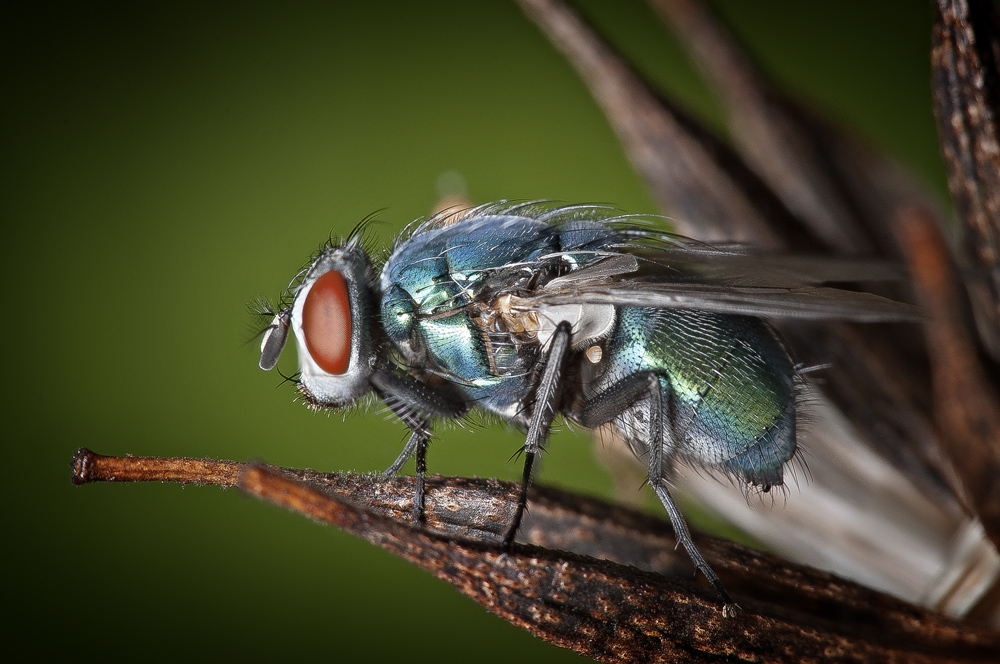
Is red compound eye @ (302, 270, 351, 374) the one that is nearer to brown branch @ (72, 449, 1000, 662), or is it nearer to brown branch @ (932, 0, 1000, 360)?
brown branch @ (72, 449, 1000, 662)

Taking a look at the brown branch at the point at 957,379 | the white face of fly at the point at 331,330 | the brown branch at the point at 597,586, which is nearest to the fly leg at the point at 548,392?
the brown branch at the point at 597,586

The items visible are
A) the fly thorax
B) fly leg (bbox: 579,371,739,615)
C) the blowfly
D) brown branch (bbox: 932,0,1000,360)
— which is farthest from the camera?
the fly thorax

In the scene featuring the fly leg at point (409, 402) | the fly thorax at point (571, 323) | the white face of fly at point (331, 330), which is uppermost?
the fly thorax at point (571, 323)

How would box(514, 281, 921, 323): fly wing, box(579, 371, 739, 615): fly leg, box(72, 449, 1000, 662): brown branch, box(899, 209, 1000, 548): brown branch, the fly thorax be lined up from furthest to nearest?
the fly thorax, box(579, 371, 739, 615): fly leg, box(514, 281, 921, 323): fly wing, box(72, 449, 1000, 662): brown branch, box(899, 209, 1000, 548): brown branch

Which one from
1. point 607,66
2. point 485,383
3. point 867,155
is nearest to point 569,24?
point 607,66

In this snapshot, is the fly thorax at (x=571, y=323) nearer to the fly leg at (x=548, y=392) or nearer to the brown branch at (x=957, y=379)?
the fly leg at (x=548, y=392)

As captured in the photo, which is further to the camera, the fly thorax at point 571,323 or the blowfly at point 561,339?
the fly thorax at point 571,323

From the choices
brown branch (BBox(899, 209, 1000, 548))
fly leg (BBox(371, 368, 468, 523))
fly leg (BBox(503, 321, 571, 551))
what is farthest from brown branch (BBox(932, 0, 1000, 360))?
fly leg (BBox(371, 368, 468, 523))

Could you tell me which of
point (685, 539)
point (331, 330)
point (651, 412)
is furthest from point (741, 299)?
point (331, 330)

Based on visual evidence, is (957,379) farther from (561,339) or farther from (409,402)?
(409,402)
